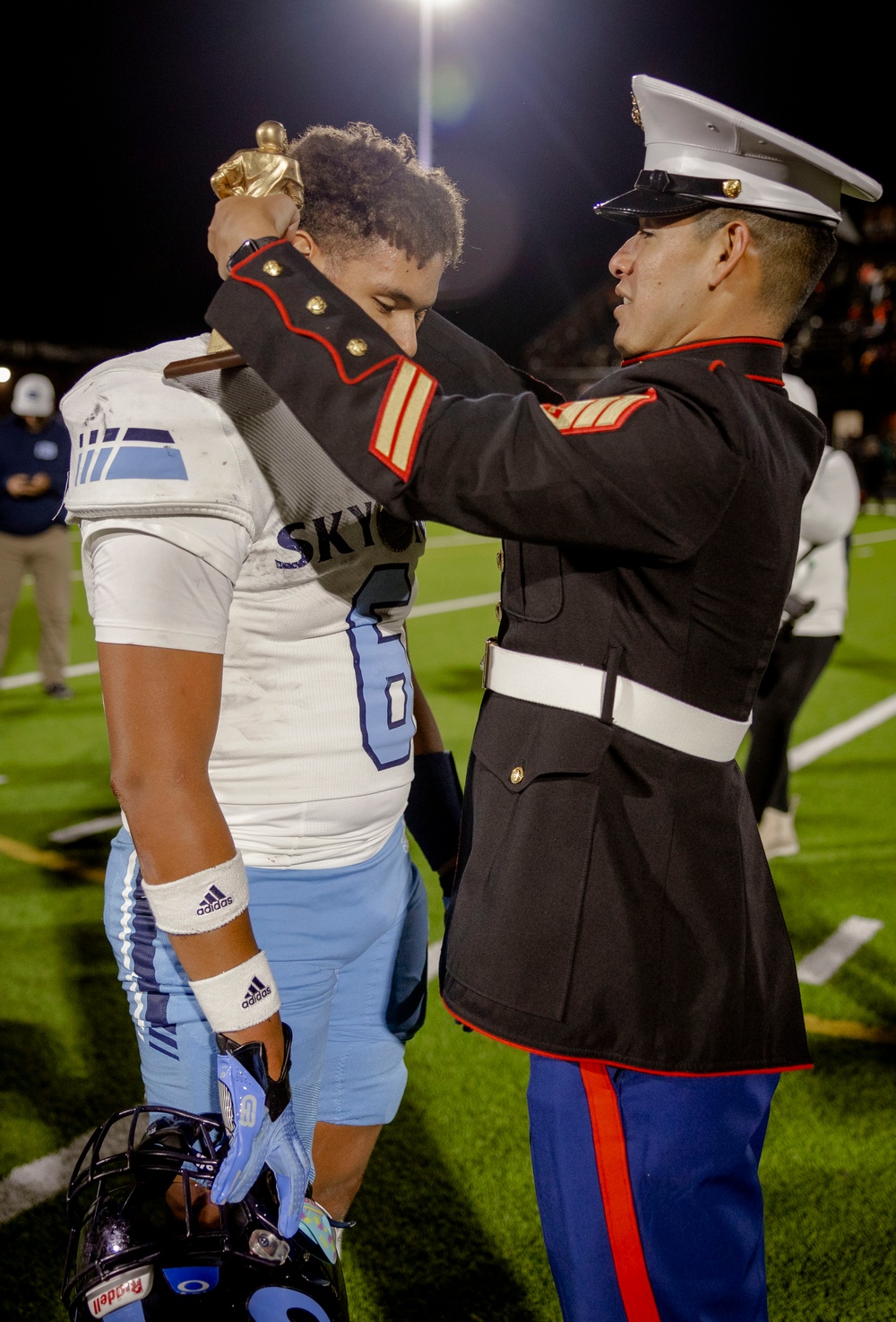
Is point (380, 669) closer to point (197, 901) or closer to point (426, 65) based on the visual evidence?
point (197, 901)

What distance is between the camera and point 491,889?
1432 mm

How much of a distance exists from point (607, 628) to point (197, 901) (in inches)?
25.3

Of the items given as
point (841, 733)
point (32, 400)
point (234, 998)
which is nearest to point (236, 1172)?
point (234, 998)

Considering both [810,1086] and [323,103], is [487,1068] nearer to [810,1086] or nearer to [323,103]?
[810,1086]

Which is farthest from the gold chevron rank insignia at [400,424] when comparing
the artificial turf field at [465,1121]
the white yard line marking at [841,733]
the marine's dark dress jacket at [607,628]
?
the white yard line marking at [841,733]

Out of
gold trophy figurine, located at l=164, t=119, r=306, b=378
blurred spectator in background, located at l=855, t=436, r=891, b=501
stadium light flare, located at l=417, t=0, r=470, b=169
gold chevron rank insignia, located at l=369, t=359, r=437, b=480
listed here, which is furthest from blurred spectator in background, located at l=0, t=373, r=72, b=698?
blurred spectator in background, located at l=855, t=436, r=891, b=501

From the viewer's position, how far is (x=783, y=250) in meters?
1.42

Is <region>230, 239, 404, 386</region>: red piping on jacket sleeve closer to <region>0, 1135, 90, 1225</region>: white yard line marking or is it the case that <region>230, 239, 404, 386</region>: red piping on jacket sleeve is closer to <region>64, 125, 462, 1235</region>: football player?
<region>64, 125, 462, 1235</region>: football player

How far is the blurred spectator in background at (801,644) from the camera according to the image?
14.6 feet

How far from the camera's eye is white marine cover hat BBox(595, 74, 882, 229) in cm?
139

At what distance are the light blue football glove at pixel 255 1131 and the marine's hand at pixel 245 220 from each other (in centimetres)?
100

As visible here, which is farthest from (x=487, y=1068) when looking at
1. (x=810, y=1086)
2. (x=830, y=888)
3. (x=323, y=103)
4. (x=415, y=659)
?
(x=323, y=103)

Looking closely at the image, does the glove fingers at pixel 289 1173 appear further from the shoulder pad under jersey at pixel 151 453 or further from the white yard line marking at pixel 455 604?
the white yard line marking at pixel 455 604

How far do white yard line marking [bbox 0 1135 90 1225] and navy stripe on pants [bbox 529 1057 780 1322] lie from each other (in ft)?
5.39
